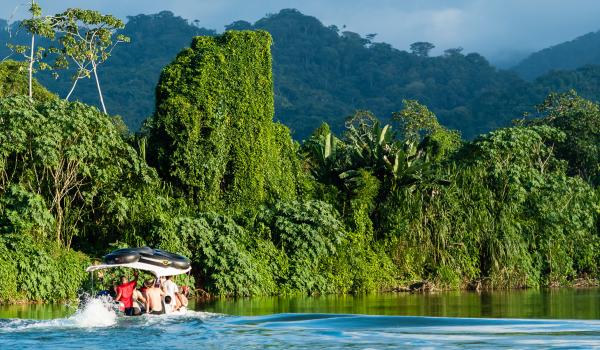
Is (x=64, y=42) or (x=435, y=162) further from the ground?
(x=64, y=42)

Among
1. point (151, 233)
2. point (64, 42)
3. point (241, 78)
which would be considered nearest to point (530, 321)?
point (151, 233)

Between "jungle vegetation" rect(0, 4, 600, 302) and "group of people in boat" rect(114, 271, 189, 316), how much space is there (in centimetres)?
549

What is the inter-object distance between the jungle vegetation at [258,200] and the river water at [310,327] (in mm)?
3757

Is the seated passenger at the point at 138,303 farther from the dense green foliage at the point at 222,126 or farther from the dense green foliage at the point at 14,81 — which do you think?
the dense green foliage at the point at 14,81

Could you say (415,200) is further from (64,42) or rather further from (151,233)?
(64,42)

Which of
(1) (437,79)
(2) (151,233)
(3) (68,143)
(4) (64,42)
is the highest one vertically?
(1) (437,79)

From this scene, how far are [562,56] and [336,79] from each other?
220 feet

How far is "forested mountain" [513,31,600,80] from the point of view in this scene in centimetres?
18550

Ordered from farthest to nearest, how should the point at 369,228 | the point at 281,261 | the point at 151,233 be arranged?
1. the point at 369,228
2. the point at 281,261
3. the point at 151,233

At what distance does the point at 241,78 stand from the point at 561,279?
11601 mm

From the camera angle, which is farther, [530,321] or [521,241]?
[521,241]

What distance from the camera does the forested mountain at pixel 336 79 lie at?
106m

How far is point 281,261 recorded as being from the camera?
26.7 m

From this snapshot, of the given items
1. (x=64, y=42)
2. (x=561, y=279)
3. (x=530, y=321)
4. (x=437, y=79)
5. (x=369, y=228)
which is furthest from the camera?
(x=437, y=79)
